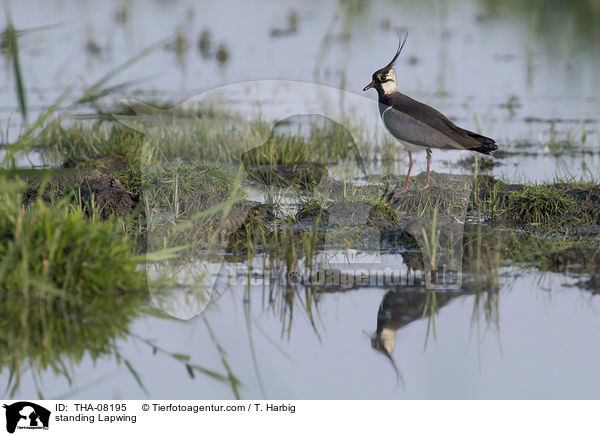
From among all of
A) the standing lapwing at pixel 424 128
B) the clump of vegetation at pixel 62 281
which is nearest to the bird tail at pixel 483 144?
the standing lapwing at pixel 424 128

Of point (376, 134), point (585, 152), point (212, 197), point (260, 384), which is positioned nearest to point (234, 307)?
point (260, 384)

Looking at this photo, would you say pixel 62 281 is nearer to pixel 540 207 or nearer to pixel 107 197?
pixel 107 197

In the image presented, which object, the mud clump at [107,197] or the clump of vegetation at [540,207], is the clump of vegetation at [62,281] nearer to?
the mud clump at [107,197]

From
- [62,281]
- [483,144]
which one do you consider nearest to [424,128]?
[483,144]

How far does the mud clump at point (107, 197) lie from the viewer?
685 centimetres

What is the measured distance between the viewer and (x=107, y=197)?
691cm

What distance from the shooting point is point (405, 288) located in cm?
539

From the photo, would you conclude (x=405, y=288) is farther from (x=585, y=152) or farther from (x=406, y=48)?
(x=406, y=48)

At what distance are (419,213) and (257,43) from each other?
35.4 feet
